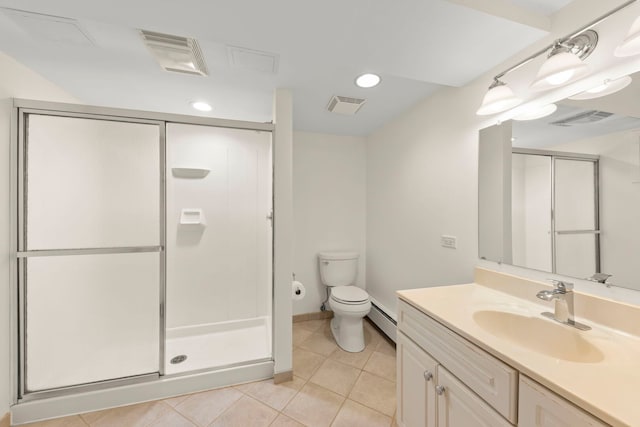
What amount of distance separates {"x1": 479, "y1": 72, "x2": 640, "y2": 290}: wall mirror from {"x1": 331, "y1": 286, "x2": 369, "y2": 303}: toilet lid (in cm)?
109

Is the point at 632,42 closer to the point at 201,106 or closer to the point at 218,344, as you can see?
the point at 201,106

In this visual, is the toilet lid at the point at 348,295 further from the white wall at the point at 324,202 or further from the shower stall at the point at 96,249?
the shower stall at the point at 96,249

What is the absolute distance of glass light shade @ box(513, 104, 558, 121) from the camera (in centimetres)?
112

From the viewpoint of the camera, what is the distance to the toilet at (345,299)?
82.4 inches

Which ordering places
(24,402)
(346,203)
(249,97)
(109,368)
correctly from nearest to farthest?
(24,402)
(109,368)
(249,97)
(346,203)

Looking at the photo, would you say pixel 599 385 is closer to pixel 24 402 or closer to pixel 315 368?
pixel 315 368

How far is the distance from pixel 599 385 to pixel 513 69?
1329mm

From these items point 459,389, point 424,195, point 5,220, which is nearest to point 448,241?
point 424,195

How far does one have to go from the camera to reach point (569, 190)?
3.57ft

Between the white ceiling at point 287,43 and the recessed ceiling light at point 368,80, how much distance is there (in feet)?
0.21

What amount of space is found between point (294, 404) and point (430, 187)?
1.83 meters

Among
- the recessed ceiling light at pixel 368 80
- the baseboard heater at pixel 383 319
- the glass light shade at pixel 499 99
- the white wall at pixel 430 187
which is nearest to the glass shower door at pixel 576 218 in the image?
the white wall at pixel 430 187

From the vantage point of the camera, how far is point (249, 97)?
6.18 feet

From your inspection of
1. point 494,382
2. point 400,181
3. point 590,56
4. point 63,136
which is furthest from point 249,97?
point 494,382
